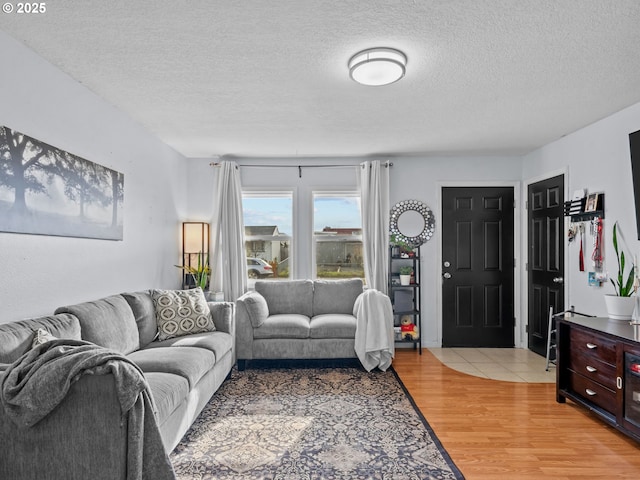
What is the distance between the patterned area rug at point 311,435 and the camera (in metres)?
2.30

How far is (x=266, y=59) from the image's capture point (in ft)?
8.46

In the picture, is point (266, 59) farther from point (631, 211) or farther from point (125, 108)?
point (631, 211)

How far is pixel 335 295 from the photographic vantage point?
4.86 m

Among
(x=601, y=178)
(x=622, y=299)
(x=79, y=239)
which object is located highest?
(x=601, y=178)

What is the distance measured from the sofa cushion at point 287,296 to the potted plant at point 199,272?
2.06ft

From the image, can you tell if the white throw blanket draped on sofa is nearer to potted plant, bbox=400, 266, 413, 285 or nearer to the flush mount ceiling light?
potted plant, bbox=400, 266, 413, 285

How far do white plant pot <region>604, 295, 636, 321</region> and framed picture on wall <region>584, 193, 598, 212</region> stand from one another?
0.86 meters

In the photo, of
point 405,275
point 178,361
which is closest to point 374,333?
point 405,275

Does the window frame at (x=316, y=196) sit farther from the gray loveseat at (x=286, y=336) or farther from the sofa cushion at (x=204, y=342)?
the sofa cushion at (x=204, y=342)

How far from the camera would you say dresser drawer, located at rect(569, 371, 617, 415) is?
2800 mm

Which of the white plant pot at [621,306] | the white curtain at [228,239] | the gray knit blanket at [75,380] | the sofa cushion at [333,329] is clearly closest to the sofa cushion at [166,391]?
the gray knit blanket at [75,380]

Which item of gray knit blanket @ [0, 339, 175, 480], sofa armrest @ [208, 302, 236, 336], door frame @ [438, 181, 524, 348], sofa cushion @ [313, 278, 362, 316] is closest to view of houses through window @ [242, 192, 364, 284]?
sofa cushion @ [313, 278, 362, 316]

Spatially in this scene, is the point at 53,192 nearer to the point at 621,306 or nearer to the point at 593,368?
the point at 593,368

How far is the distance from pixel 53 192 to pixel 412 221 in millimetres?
3903
